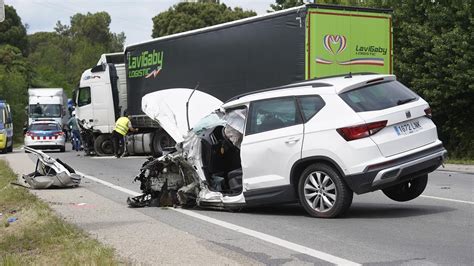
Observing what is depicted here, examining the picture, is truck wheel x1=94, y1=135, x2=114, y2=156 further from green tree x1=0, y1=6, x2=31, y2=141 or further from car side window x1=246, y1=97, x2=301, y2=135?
green tree x1=0, y1=6, x2=31, y2=141

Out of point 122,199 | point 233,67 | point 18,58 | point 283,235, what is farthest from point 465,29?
point 18,58

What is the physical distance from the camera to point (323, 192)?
8.88 metres

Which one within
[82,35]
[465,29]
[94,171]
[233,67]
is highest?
[82,35]

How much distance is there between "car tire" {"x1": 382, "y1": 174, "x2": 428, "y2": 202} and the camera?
9656mm

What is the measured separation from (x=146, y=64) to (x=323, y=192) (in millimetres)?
16117

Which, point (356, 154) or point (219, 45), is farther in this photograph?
point (219, 45)

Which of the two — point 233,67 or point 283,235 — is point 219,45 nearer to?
point 233,67

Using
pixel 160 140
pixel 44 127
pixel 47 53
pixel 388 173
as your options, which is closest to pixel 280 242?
pixel 388 173

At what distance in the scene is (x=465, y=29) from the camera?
21828 millimetres

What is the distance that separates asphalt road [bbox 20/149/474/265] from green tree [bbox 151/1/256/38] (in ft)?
182

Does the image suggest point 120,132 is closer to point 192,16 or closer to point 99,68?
point 99,68

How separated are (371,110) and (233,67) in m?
10.9

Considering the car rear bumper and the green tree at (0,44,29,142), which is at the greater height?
the green tree at (0,44,29,142)

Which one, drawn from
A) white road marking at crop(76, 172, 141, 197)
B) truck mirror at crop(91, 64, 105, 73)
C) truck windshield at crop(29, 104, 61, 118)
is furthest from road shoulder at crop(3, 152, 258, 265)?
truck windshield at crop(29, 104, 61, 118)
